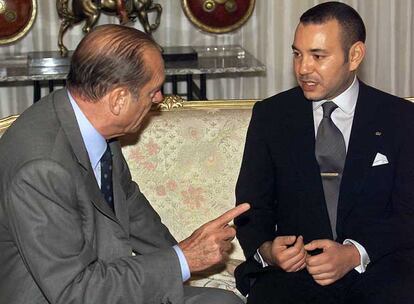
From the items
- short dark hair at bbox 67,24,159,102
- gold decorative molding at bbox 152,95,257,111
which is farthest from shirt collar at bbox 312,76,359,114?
short dark hair at bbox 67,24,159,102

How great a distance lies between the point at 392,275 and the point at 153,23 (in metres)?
2.95

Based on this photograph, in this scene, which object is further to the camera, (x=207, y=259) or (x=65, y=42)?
(x=65, y=42)

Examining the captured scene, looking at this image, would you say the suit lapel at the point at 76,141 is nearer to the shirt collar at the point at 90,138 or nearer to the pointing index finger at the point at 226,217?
the shirt collar at the point at 90,138

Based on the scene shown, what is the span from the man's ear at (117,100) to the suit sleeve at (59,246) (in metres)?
0.23

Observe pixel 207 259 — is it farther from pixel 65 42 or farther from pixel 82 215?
pixel 65 42

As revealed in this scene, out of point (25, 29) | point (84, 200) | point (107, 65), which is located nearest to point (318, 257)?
point (84, 200)

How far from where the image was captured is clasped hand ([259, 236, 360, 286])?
7.82ft

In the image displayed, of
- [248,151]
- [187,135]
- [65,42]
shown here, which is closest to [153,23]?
[65,42]

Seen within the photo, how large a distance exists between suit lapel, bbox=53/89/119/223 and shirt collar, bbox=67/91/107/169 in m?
0.02

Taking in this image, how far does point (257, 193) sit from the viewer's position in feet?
8.59

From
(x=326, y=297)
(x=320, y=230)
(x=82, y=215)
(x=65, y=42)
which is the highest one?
(x=65, y=42)

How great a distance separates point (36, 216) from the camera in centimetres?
194

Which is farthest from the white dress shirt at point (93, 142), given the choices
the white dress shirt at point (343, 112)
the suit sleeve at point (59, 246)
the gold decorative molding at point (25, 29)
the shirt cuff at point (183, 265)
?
the gold decorative molding at point (25, 29)

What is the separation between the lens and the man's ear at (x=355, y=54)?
8.50ft
